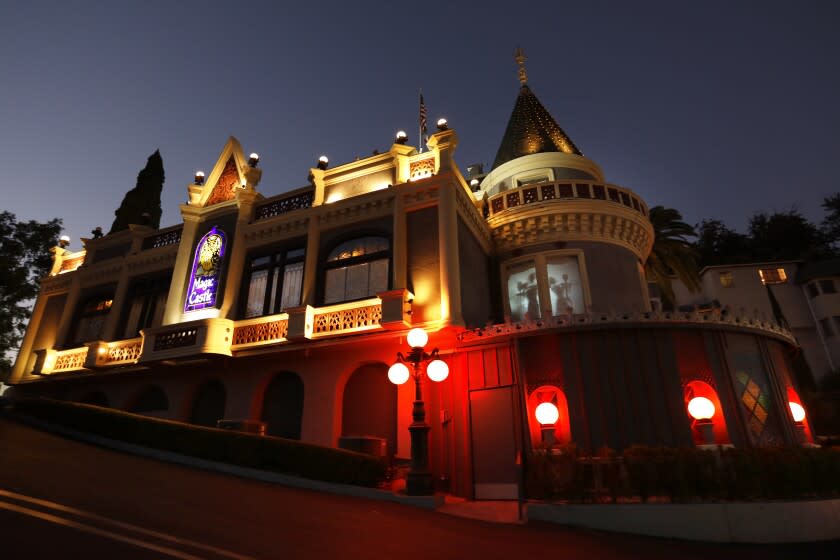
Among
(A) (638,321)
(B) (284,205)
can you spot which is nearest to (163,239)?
Result: (B) (284,205)

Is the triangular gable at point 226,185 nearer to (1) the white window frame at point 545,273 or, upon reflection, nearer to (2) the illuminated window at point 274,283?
(2) the illuminated window at point 274,283

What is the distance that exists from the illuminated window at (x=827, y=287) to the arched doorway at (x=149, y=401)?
42.6 meters

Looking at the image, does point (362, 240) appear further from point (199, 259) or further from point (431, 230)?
point (199, 259)

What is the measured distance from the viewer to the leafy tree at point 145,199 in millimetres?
32031

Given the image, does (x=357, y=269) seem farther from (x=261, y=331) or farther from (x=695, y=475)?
(x=695, y=475)

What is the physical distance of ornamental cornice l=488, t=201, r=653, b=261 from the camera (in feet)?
55.9

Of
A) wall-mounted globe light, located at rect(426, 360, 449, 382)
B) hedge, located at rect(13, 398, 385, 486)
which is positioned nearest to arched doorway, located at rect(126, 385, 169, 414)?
hedge, located at rect(13, 398, 385, 486)

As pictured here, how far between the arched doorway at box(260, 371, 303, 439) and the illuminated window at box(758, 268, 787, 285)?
121ft

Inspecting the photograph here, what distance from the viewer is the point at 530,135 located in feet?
68.7

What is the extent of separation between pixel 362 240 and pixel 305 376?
503cm

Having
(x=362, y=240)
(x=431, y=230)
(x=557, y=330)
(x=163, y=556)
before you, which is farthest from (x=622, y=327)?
(x=163, y=556)

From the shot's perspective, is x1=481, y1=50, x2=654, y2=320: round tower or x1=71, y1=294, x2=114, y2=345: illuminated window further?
x1=71, y1=294, x2=114, y2=345: illuminated window

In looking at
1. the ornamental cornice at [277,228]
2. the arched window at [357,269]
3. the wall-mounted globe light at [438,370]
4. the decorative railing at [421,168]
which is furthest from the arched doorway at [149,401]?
the wall-mounted globe light at [438,370]

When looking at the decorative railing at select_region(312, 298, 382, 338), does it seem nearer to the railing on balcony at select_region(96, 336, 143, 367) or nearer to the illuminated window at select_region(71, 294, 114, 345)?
the railing on balcony at select_region(96, 336, 143, 367)
